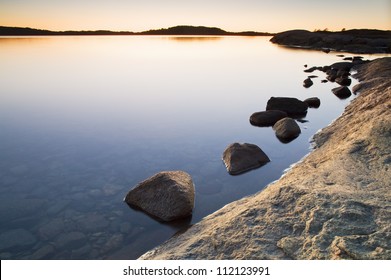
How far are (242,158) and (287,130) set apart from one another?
354 centimetres

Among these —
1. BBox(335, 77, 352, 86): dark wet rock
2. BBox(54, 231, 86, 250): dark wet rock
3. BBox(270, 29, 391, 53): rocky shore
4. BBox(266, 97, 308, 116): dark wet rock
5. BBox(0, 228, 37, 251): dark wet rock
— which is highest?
BBox(270, 29, 391, 53): rocky shore

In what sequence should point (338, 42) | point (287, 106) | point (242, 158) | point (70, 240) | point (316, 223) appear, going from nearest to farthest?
point (316, 223)
point (70, 240)
point (242, 158)
point (287, 106)
point (338, 42)

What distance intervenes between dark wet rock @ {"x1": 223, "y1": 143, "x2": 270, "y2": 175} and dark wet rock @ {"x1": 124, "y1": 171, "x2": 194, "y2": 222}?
2.13 meters

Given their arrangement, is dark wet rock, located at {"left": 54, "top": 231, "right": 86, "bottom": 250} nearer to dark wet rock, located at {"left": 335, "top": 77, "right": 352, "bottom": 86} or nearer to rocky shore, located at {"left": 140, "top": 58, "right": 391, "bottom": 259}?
rocky shore, located at {"left": 140, "top": 58, "right": 391, "bottom": 259}

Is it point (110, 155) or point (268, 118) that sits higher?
point (268, 118)

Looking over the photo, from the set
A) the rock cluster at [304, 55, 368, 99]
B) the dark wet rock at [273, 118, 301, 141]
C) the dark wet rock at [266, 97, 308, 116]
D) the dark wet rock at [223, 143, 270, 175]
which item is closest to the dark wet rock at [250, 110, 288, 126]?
the dark wet rock at [266, 97, 308, 116]

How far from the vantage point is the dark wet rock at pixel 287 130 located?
11891mm

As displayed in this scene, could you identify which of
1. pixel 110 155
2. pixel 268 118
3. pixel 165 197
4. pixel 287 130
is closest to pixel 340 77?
pixel 268 118

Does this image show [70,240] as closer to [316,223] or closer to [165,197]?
[165,197]

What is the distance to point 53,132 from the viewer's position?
12984 mm

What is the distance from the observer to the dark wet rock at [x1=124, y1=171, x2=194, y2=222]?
21.6 ft

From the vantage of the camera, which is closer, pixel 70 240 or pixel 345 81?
pixel 70 240

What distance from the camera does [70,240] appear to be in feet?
19.6

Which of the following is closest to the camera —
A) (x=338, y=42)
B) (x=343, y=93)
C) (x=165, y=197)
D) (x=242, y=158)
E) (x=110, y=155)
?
(x=165, y=197)
